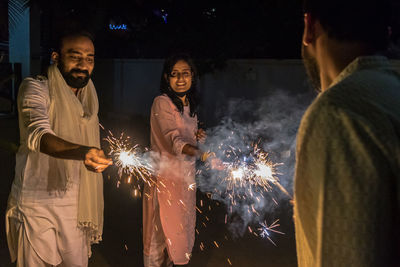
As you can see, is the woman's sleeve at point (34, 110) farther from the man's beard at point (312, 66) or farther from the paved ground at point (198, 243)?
the man's beard at point (312, 66)

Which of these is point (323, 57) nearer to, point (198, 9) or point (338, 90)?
point (338, 90)

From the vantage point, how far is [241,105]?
561 inches

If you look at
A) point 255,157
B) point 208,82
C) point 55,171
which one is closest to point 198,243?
point 255,157

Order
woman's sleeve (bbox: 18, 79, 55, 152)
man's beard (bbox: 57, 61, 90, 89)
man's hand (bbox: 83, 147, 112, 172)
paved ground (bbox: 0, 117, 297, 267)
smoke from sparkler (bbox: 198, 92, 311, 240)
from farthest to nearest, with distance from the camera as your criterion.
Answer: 1. smoke from sparkler (bbox: 198, 92, 311, 240)
2. paved ground (bbox: 0, 117, 297, 267)
3. man's beard (bbox: 57, 61, 90, 89)
4. woman's sleeve (bbox: 18, 79, 55, 152)
5. man's hand (bbox: 83, 147, 112, 172)

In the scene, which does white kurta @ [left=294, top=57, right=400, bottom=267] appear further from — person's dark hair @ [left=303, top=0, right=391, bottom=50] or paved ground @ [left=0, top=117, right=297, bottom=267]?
paved ground @ [left=0, top=117, right=297, bottom=267]

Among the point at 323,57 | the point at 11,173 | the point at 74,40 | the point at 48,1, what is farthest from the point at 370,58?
the point at 48,1

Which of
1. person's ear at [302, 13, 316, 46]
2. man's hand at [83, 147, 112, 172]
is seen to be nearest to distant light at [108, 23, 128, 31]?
man's hand at [83, 147, 112, 172]

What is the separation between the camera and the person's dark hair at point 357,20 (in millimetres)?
1265

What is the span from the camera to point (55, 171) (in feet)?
10.3

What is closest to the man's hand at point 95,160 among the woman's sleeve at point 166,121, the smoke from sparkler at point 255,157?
the woman's sleeve at point 166,121

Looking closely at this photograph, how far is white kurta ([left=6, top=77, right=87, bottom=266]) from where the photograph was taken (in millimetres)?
2998

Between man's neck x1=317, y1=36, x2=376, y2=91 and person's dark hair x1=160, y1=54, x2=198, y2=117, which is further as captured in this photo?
person's dark hair x1=160, y1=54, x2=198, y2=117

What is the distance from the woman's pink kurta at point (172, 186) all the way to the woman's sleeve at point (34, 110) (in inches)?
54.9

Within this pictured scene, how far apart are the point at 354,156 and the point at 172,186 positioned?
3.24 metres
